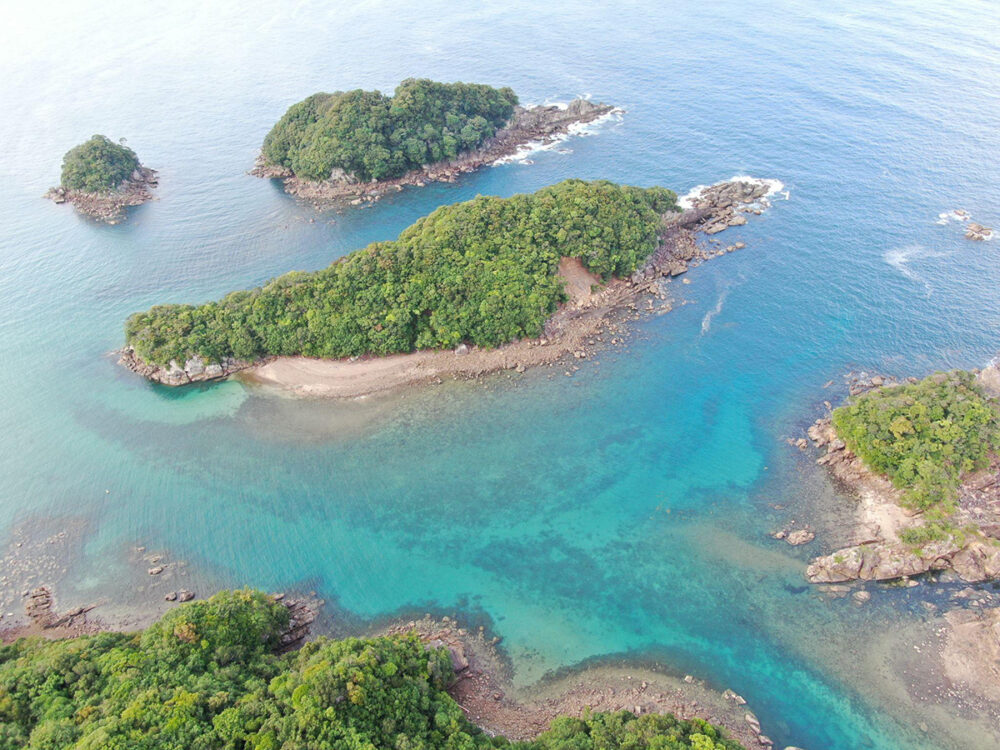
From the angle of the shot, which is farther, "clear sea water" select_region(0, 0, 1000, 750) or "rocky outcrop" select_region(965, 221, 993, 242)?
"rocky outcrop" select_region(965, 221, 993, 242)

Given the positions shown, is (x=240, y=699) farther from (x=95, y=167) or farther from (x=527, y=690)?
(x=95, y=167)

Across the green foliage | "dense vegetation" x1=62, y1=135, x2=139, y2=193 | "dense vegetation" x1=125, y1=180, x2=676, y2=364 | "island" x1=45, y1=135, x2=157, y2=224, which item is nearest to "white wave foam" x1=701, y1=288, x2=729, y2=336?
"dense vegetation" x1=125, y1=180, x2=676, y2=364

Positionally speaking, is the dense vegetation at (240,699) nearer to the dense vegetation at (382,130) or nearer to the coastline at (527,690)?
the coastline at (527,690)

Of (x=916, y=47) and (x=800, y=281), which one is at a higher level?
(x=916, y=47)

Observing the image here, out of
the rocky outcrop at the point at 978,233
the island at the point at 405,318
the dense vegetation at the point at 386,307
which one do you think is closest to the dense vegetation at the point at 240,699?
the island at the point at 405,318

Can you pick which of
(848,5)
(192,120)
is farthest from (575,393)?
(848,5)

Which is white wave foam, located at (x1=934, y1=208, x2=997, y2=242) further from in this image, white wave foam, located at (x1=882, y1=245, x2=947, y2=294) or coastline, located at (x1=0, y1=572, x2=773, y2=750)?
coastline, located at (x1=0, y1=572, x2=773, y2=750)

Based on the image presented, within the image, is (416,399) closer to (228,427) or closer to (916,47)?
(228,427)
